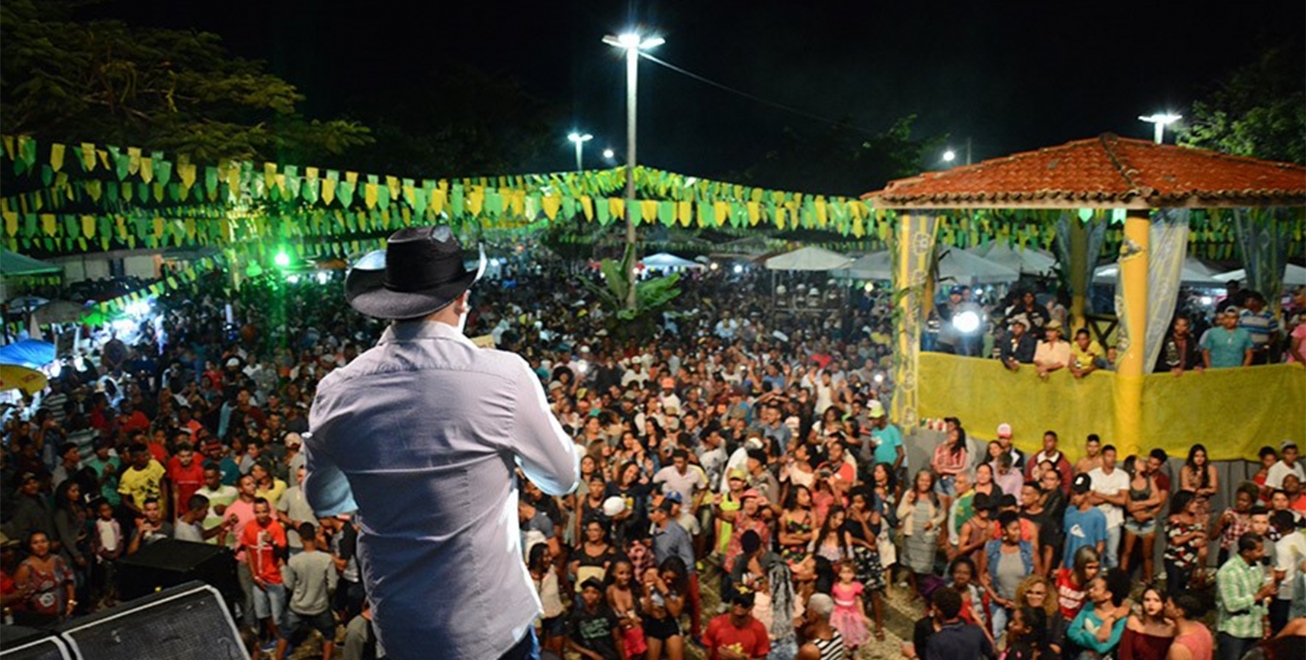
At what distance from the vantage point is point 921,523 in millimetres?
8383

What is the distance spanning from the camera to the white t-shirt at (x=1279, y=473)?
28.5 feet

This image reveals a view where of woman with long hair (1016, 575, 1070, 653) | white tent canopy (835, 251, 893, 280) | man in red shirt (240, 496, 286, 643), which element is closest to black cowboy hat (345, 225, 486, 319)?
woman with long hair (1016, 575, 1070, 653)

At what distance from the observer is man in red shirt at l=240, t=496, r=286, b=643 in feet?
24.7

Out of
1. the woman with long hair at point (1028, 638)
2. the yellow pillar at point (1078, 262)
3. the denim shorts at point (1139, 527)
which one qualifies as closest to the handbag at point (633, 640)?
the woman with long hair at point (1028, 638)

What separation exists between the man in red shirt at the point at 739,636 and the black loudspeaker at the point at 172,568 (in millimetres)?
3281

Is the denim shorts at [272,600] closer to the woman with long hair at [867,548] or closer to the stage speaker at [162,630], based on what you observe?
the woman with long hair at [867,548]

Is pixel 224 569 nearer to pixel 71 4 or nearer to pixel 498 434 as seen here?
pixel 498 434

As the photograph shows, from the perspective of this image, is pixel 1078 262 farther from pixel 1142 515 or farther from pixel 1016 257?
pixel 1142 515

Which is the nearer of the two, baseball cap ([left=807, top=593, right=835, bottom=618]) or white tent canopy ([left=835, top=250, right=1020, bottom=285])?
baseball cap ([left=807, top=593, right=835, bottom=618])

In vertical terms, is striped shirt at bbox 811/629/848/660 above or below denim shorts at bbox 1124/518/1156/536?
below

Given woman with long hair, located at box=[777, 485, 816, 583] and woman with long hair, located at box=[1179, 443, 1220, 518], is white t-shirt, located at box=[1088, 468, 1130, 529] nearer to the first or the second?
woman with long hair, located at box=[1179, 443, 1220, 518]

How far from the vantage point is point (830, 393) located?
1259cm

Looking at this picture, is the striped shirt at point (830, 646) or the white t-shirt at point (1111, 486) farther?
the white t-shirt at point (1111, 486)

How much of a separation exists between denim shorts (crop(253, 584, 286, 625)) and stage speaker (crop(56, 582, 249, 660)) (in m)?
4.89
